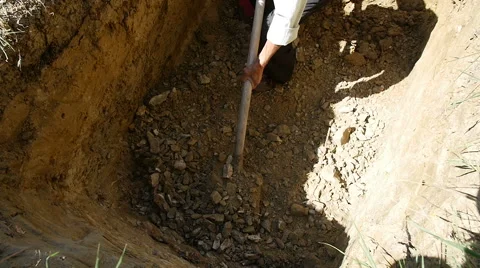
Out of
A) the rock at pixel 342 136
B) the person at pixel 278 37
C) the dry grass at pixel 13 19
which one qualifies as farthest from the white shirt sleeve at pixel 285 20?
the dry grass at pixel 13 19

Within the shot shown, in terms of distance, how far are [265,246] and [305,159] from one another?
1.90 ft

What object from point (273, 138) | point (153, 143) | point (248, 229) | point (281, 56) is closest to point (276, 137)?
point (273, 138)

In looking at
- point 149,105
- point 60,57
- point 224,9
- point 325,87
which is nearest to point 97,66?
point 60,57

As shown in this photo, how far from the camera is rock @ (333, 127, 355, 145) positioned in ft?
8.71

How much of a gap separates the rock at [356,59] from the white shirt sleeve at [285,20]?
0.86 metres

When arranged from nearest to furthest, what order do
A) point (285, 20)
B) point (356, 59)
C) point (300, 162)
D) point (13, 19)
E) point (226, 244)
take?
point (13, 19) → point (285, 20) → point (226, 244) → point (300, 162) → point (356, 59)

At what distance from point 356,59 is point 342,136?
0.55 meters

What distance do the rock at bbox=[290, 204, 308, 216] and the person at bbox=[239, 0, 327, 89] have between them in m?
0.67

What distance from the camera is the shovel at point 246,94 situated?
7.78 feet

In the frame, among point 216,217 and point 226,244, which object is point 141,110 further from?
point 226,244

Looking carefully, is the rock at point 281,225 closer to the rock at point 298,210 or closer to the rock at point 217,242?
the rock at point 298,210

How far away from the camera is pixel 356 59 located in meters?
2.88

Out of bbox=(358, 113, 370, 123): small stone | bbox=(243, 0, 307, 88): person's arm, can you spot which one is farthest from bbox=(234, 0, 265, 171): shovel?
bbox=(358, 113, 370, 123): small stone

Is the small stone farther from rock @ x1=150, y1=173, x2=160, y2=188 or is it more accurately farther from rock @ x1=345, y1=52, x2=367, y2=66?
rock @ x1=150, y1=173, x2=160, y2=188
